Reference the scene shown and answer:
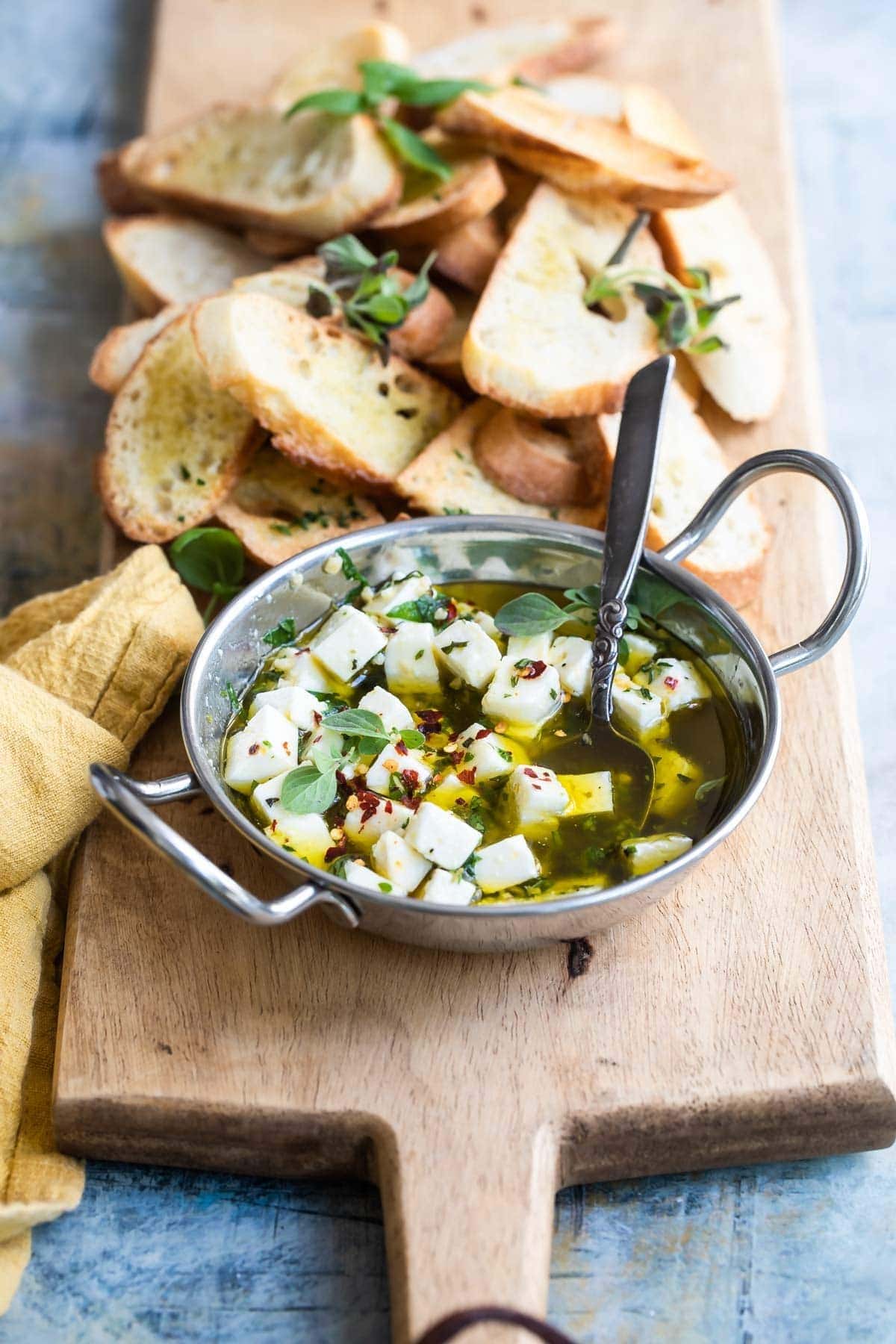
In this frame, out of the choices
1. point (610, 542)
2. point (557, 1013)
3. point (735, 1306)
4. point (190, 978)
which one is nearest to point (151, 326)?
point (610, 542)

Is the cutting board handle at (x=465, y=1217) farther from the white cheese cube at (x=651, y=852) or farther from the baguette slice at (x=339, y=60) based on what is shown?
the baguette slice at (x=339, y=60)

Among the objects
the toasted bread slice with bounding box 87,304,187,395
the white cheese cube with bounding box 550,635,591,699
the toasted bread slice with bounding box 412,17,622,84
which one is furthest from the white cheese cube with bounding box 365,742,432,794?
the toasted bread slice with bounding box 412,17,622,84

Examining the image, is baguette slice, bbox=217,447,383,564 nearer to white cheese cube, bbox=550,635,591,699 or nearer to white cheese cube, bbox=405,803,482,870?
white cheese cube, bbox=550,635,591,699

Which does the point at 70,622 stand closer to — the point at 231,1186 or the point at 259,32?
the point at 231,1186

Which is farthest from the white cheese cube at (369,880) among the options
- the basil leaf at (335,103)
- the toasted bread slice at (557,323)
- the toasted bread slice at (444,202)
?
the basil leaf at (335,103)

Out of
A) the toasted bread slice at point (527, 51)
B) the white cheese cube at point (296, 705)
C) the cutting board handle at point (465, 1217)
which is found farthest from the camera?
the toasted bread slice at point (527, 51)

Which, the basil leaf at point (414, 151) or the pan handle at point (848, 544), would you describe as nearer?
the pan handle at point (848, 544)

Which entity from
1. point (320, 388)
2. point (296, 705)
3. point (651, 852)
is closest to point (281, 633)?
point (296, 705)

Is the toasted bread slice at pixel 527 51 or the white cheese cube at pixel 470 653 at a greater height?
the toasted bread slice at pixel 527 51
